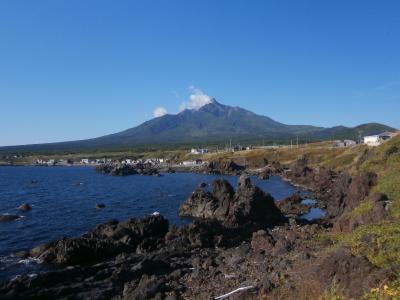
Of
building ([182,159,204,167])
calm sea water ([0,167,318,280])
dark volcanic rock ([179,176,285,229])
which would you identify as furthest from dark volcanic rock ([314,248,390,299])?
building ([182,159,204,167])

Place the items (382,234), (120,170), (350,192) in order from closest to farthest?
(382,234)
(350,192)
(120,170)

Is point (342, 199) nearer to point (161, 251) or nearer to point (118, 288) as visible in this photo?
point (161, 251)

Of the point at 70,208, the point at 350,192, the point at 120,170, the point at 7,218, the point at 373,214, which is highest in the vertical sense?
the point at 373,214

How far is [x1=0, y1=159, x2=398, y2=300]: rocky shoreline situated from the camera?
524 inches

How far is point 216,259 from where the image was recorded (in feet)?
84.4

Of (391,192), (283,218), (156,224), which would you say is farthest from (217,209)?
(391,192)

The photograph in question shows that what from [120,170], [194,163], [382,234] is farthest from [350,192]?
[194,163]

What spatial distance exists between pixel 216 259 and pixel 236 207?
15.9 metres

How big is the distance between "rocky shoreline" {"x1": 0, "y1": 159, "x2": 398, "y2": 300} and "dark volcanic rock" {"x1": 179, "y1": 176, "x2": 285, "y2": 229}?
127 millimetres

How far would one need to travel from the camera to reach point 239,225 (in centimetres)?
3859

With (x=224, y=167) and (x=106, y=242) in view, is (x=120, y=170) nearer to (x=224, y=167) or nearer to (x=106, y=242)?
(x=224, y=167)

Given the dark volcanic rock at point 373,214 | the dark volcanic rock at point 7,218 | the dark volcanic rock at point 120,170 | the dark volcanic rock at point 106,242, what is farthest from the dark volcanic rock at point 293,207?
the dark volcanic rock at point 120,170

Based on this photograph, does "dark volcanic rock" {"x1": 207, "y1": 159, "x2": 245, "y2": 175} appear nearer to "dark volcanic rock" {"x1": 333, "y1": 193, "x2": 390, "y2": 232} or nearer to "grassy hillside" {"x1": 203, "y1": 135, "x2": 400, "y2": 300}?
"grassy hillside" {"x1": 203, "y1": 135, "x2": 400, "y2": 300}

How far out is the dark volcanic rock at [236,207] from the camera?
4000 cm
